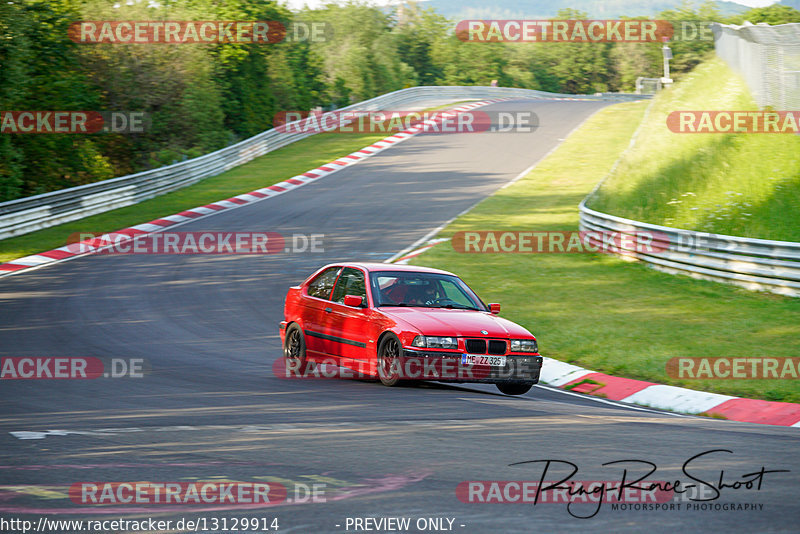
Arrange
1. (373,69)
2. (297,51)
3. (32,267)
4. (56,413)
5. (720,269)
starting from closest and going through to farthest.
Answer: (56,413), (720,269), (32,267), (297,51), (373,69)

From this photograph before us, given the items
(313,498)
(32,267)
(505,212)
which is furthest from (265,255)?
(313,498)

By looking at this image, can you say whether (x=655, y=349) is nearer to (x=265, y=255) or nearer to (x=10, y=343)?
(x=10, y=343)

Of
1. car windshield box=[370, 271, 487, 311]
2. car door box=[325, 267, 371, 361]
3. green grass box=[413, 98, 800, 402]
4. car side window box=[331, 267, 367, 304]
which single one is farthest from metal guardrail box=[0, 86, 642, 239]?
car windshield box=[370, 271, 487, 311]

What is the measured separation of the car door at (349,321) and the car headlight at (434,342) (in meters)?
0.87

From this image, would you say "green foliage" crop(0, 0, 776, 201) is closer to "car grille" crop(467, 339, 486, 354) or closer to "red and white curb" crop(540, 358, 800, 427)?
"red and white curb" crop(540, 358, 800, 427)

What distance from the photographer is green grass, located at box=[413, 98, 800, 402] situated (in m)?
12.2

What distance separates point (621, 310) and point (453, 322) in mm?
5991

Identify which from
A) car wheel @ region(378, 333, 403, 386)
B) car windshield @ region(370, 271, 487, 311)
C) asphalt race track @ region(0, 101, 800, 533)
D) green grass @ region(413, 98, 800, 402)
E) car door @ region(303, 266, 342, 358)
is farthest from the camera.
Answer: green grass @ region(413, 98, 800, 402)

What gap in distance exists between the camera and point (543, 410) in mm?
8898

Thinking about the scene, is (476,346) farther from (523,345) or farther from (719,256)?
(719,256)

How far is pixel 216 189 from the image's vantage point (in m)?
32.2

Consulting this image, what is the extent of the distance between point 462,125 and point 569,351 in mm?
35030

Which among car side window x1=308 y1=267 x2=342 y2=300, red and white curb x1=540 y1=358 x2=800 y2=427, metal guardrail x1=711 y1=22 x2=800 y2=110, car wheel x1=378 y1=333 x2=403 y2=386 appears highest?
metal guardrail x1=711 y1=22 x2=800 y2=110

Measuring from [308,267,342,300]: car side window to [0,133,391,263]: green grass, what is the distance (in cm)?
1148
